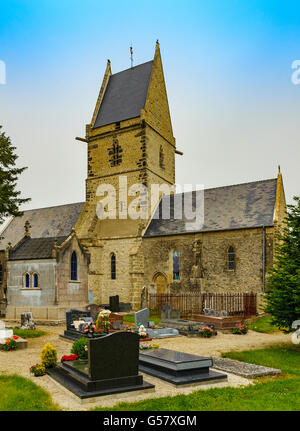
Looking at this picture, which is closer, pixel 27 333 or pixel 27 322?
pixel 27 333

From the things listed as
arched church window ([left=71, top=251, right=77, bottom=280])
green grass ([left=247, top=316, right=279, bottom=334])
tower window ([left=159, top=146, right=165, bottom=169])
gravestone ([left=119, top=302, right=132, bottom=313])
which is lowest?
gravestone ([left=119, top=302, right=132, bottom=313])

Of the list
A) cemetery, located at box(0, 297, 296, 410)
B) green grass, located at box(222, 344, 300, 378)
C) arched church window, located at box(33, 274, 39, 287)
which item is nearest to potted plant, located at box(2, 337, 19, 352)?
cemetery, located at box(0, 297, 296, 410)

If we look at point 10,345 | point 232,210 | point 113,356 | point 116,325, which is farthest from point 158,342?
point 232,210

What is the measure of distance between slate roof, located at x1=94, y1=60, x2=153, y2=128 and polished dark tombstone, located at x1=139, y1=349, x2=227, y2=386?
1054 inches

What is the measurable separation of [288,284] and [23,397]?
955 cm

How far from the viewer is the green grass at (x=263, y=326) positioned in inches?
762

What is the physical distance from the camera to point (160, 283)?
2975 centimetres

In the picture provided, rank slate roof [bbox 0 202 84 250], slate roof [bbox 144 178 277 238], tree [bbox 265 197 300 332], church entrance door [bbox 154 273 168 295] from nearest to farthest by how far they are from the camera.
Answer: tree [bbox 265 197 300 332], slate roof [bbox 144 178 277 238], church entrance door [bbox 154 273 168 295], slate roof [bbox 0 202 84 250]

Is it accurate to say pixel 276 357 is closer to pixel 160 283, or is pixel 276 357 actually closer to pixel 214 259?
pixel 214 259

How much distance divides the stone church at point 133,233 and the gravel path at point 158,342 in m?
3.94

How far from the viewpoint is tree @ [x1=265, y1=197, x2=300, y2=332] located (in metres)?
12.9

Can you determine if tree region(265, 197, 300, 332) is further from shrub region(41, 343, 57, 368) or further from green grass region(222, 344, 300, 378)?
shrub region(41, 343, 57, 368)

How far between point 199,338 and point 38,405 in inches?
428
